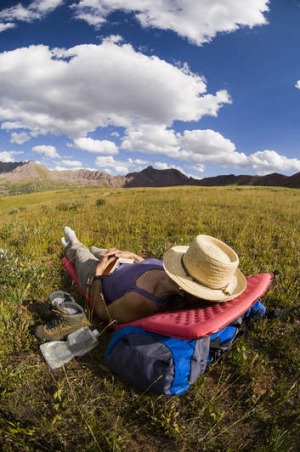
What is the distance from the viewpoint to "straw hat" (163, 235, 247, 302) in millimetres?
3324

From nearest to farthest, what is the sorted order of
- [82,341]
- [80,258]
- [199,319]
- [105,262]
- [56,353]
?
[199,319] → [56,353] → [82,341] → [105,262] → [80,258]

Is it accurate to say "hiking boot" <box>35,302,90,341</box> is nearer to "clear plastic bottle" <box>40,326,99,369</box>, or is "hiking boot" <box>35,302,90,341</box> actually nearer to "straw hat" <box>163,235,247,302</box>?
"clear plastic bottle" <box>40,326,99,369</box>

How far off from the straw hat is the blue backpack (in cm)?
57

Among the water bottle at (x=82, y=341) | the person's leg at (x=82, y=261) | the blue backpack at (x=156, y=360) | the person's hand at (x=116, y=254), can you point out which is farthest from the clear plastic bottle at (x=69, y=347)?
the person's hand at (x=116, y=254)

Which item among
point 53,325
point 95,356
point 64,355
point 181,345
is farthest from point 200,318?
point 53,325

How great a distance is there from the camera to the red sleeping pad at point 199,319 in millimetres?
3010

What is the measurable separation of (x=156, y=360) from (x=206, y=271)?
1.13 meters

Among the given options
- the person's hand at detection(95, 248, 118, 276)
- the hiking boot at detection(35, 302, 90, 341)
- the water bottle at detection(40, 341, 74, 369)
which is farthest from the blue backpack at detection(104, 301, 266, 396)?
the person's hand at detection(95, 248, 118, 276)

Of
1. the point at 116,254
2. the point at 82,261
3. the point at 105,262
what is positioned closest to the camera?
the point at 105,262

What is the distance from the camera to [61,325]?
12.7 feet

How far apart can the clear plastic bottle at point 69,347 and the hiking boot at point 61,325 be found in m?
0.14

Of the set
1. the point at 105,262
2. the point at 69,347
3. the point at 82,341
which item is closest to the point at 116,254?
the point at 105,262

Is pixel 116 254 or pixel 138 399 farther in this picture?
pixel 116 254

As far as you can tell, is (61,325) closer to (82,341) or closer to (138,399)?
(82,341)
